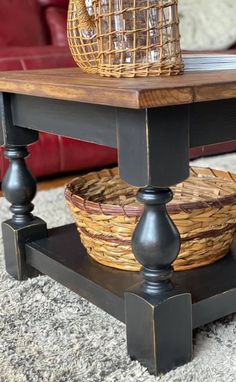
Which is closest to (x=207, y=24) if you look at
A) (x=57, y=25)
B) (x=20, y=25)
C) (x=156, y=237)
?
(x=57, y=25)

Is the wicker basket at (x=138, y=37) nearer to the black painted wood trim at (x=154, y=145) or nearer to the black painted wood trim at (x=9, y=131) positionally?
the black painted wood trim at (x=154, y=145)

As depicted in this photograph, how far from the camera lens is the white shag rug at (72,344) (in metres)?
0.82

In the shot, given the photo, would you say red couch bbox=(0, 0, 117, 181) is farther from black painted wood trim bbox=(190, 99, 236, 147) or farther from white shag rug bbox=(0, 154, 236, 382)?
black painted wood trim bbox=(190, 99, 236, 147)

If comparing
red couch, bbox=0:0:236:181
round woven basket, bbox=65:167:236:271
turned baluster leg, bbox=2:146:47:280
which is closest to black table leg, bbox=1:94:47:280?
turned baluster leg, bbox=2:146:47:280

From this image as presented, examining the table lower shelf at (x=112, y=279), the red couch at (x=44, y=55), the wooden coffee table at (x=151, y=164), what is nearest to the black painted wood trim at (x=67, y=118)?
the wooden coffee table at (x=151, y=164)

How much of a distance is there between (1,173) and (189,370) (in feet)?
3.95

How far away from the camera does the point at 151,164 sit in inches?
28.7

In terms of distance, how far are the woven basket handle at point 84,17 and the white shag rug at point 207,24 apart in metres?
1.51

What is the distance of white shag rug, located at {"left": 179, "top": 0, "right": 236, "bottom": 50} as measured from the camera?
2.40 metres

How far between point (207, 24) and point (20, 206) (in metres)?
1.57

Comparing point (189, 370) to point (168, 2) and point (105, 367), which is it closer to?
point (105, 367)

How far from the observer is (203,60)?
A: 1103mm

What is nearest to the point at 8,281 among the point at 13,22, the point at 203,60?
the point at 203,60

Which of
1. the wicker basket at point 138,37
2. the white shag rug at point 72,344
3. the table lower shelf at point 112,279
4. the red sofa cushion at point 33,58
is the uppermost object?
the wicker basket at point 138,37
